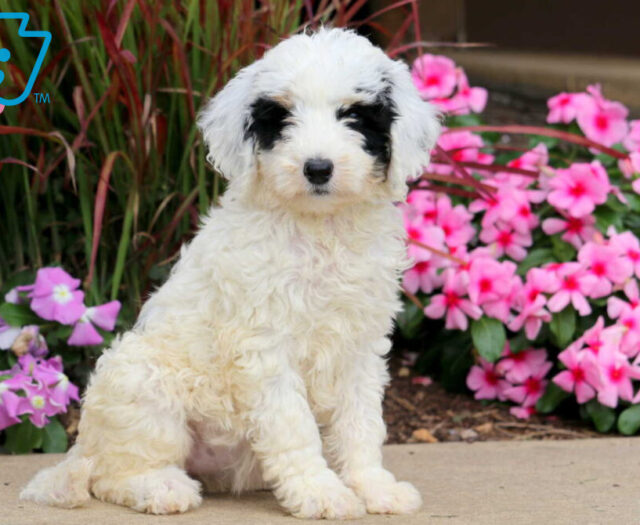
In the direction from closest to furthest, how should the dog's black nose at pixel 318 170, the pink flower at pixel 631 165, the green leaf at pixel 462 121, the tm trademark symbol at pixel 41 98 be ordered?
the dog's black nose at pixel 318 170 → the tm trademark symbol at pixel 41 98 → the pink flower at pixel 631 165 → the green leaf at pixel 462 121

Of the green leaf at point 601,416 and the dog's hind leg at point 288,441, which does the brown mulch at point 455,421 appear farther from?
the dog's hind leg at point 288,441

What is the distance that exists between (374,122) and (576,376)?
1869 mm

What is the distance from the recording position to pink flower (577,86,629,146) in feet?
17.1

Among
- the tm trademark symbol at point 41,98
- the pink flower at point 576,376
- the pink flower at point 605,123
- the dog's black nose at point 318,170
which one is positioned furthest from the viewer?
the pink flower at point 605,123

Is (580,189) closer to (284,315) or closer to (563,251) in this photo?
(563,251)

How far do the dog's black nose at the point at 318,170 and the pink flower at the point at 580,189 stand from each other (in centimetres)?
201

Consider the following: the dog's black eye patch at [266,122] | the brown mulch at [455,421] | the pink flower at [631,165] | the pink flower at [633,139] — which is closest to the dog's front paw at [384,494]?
the dog's black eye patch at [266,122]

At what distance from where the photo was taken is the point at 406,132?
3270 mm

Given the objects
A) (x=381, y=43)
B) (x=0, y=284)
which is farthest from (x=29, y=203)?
(x=381, y=43)

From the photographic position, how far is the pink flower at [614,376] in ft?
14.7

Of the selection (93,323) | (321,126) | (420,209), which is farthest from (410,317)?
(321,126)

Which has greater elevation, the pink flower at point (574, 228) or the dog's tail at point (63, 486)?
the pink flower at point (574, 228)

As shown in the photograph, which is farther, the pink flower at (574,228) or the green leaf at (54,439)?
the pink flower at (574,228)

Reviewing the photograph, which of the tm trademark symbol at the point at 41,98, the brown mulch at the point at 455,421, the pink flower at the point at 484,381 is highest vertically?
the tm trademark symbol at the point at 41,98
